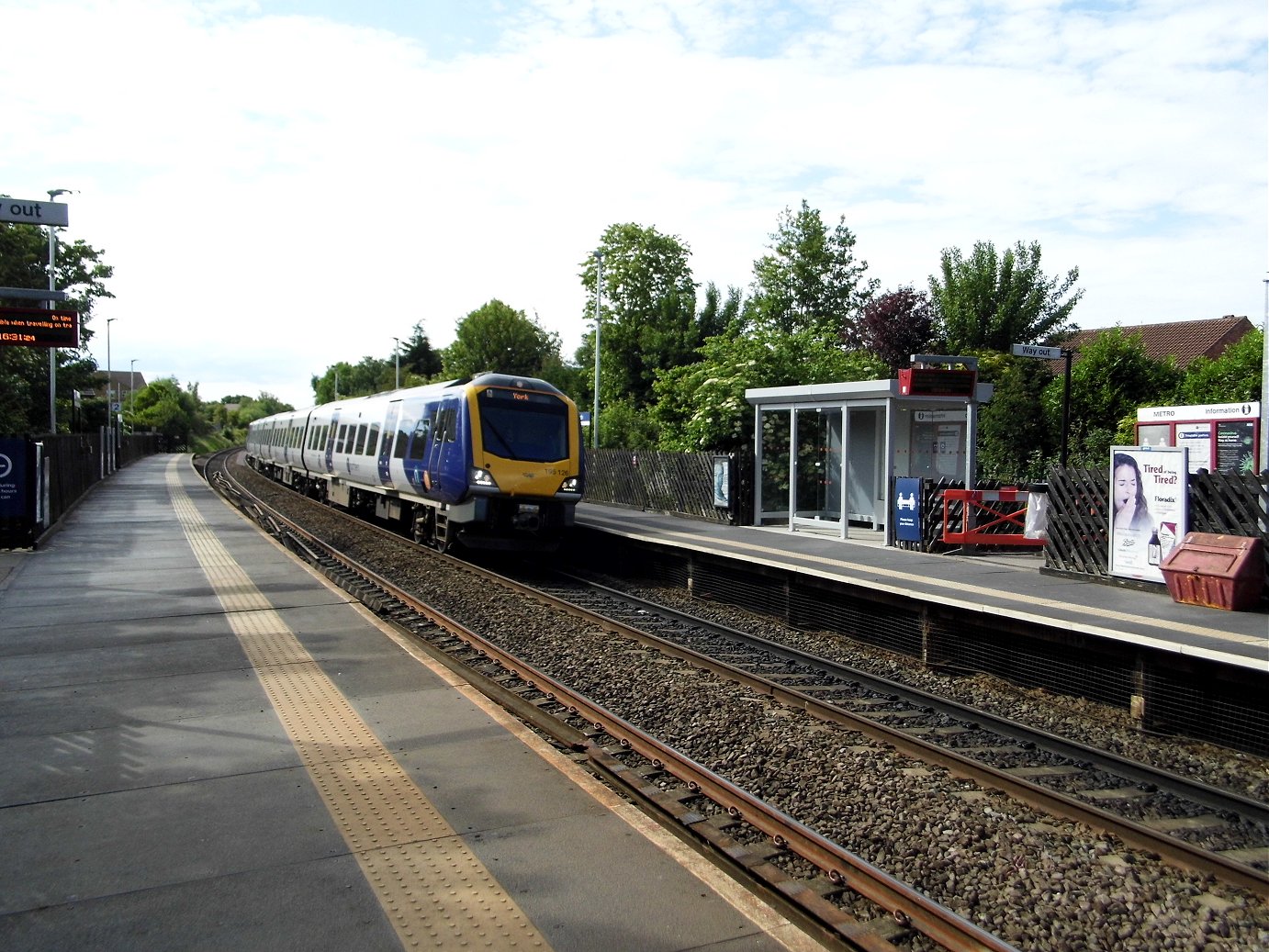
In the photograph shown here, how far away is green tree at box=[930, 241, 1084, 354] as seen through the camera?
3344 cm

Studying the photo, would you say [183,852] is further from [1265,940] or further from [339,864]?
[1265,940]

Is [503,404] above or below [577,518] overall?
above

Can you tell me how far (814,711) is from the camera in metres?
7.68

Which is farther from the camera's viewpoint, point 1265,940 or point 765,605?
point 765,605

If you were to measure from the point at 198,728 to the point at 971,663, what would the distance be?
6669 millimetres

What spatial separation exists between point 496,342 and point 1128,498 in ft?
199

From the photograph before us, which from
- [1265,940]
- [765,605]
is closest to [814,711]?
[1265,940]

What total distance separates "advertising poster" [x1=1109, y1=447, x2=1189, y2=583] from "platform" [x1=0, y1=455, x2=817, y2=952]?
714cm

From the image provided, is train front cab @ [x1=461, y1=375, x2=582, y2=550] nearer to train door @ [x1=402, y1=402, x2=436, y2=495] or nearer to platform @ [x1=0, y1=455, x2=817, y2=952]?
train door @ [x1=402, y1=402, x2=436, y2=495]

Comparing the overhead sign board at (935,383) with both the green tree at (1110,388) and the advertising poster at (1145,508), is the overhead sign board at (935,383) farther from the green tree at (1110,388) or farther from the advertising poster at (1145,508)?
the green tree at (1110,388)

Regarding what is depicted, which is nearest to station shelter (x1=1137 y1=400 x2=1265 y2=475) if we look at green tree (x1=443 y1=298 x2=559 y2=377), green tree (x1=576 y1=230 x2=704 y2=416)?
green tree (x1=576 y1=230 x2=704 y2=416)

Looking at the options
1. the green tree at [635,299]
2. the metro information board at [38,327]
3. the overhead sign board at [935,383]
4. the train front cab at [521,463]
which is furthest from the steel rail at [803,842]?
the green tree at [635,299]

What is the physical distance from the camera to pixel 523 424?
15.4 metres

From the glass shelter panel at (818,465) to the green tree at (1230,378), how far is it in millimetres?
10856
